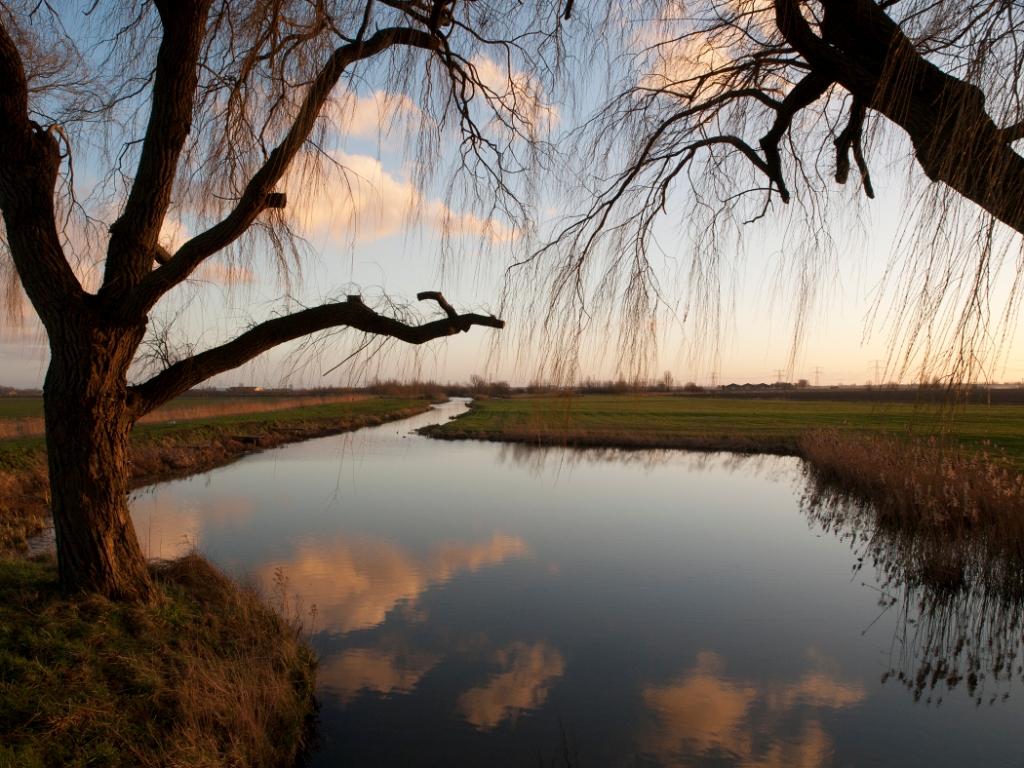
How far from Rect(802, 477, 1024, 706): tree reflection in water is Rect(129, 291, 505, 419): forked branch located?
16.3ft

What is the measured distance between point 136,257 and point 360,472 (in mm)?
13408

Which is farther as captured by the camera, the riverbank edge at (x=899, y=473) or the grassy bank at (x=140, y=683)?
the riverbank edge at (x=899, y=473)

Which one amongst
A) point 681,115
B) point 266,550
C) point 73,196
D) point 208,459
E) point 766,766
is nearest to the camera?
point 681,115

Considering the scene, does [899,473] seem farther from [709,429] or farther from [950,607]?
[709,429]

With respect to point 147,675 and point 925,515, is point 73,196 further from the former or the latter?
point 925,515

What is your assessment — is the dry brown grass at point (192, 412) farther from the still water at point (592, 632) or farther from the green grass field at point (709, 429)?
the green grass field at point (709, 429)

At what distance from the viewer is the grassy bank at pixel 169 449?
34.4ft

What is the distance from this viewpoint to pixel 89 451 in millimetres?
4535

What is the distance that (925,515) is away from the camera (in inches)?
354

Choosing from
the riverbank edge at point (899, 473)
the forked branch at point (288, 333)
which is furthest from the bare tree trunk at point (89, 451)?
the riverbank edge at point (899, 473)

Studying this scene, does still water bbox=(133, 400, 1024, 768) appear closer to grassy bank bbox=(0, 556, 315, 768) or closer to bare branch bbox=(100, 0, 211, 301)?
grassy bank bbox=(0, 556, 315, 768)

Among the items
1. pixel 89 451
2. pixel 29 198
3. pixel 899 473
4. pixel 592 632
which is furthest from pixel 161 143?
pixel 899 473

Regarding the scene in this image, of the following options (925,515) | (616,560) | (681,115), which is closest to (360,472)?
(616,560)

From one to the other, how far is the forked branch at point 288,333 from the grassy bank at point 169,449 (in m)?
0.53
